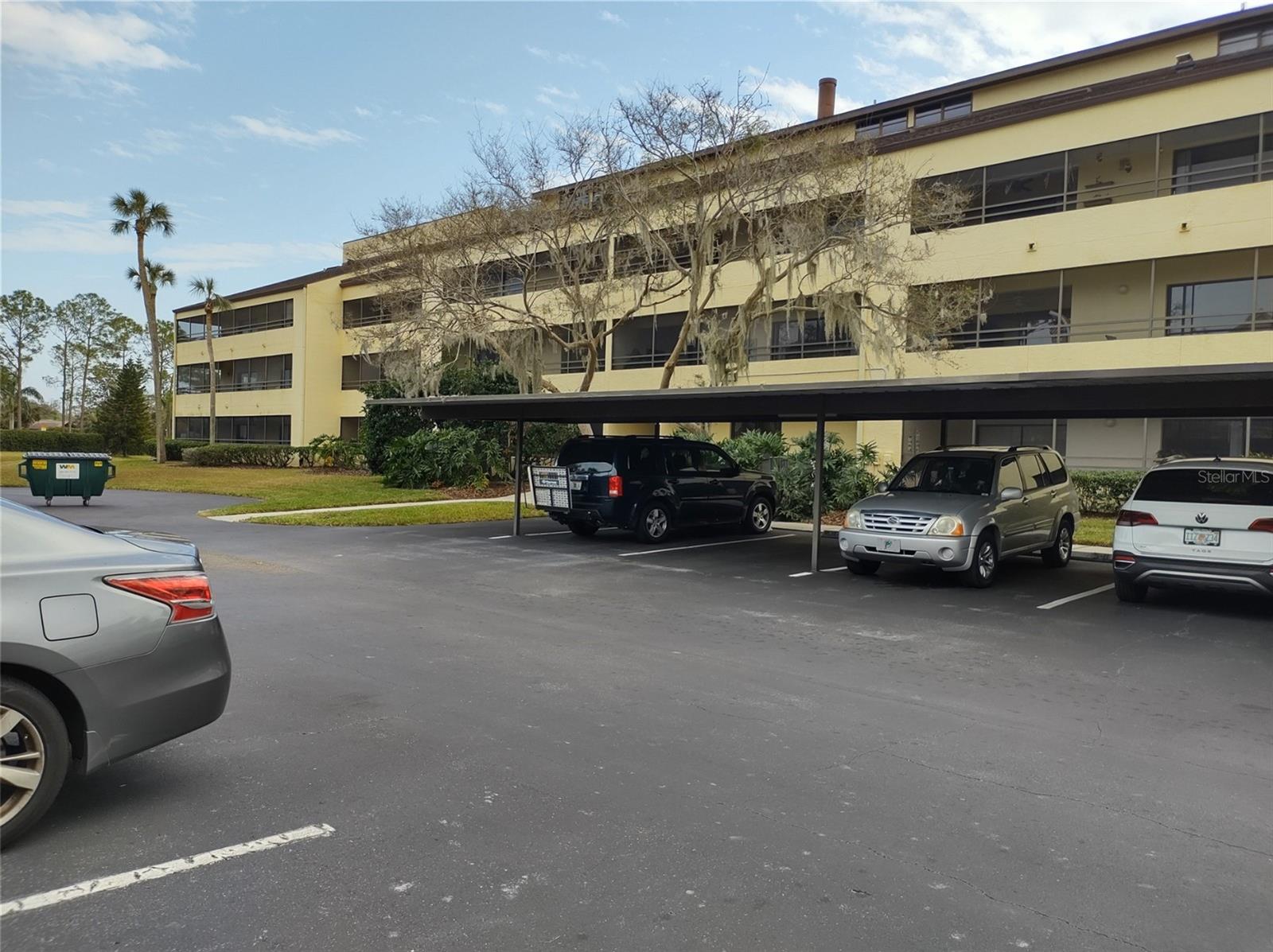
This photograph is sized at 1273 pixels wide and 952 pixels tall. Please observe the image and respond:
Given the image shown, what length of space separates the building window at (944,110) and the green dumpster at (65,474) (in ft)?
85.1

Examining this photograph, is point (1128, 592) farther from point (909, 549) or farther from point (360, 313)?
point (360, 313)

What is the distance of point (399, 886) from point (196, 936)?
0.70 m

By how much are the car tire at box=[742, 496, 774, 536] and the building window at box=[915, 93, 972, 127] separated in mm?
17823

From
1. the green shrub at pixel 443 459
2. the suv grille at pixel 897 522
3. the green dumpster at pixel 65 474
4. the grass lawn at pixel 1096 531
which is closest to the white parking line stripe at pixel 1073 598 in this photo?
the suv grille at pixel 897 522

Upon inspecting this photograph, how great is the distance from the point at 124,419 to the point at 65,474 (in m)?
43.2

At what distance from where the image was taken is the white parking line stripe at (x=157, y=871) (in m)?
3.19

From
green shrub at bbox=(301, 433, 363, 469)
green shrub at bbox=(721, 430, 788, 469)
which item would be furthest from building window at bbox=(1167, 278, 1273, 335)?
green shrub at bbox=(301, 433, 363, 469)

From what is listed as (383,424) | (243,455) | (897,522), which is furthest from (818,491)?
(243,455)

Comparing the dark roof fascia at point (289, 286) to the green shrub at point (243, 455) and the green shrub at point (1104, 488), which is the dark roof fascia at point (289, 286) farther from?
the green shrub at point (1104, 488)

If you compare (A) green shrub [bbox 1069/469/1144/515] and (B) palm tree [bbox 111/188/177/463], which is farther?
(B) palm tree [bbox 111/188/177/463]

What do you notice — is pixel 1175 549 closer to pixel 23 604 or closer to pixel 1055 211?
pixel 23 604

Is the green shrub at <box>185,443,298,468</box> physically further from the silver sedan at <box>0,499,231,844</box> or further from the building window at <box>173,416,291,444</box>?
the silver sedan at <box>0,499,231,844</box>

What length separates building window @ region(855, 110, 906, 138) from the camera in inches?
1186

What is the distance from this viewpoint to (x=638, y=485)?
1480cm
